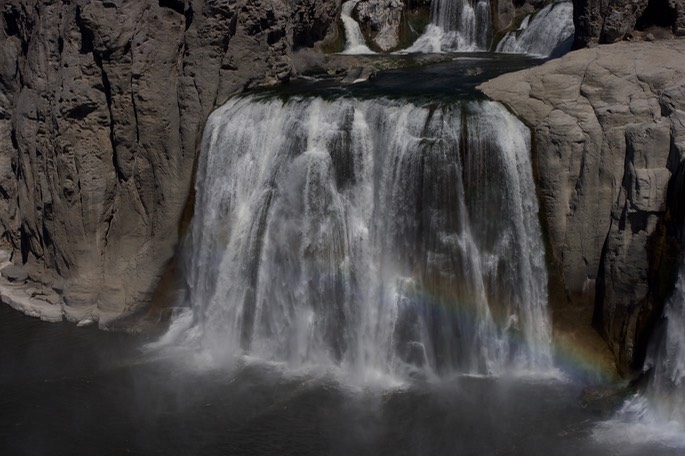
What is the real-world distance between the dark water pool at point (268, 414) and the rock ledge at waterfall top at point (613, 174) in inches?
68.7

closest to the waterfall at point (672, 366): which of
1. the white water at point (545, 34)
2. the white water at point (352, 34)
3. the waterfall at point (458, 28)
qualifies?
the white water at point (545, 34)

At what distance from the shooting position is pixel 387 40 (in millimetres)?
23516

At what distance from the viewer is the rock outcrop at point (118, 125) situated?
15.7 metres

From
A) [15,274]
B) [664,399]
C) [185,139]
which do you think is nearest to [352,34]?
[185,139]

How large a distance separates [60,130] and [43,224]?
2.35 metres

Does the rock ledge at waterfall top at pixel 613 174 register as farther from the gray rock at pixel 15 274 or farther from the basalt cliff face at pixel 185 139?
the gray rock at pixel 15 274

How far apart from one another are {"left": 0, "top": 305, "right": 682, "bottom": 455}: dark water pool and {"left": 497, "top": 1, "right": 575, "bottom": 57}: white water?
10.8 m

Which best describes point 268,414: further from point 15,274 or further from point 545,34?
point 545,34

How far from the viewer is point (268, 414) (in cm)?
1208

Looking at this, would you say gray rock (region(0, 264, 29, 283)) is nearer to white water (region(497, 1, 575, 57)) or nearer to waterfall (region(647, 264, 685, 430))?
waterfall (region(647, 264, 685, 430))

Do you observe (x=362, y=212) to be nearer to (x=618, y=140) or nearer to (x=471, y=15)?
(x=618, y=140)

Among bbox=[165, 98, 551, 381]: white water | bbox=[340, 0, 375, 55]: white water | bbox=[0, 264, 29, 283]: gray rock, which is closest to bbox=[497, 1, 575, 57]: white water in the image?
bbox=[340, 0, 375, 55]: white water

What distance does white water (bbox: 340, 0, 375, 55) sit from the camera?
76.5ft

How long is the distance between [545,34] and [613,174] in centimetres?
920
